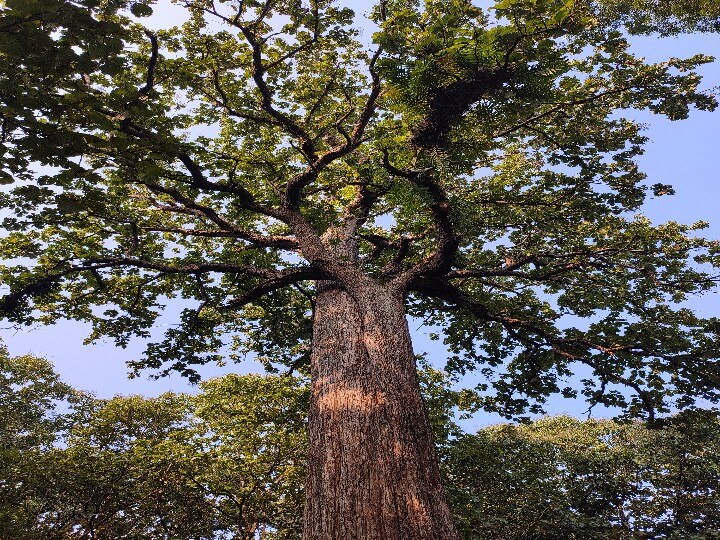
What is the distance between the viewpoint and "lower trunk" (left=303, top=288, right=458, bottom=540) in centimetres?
321

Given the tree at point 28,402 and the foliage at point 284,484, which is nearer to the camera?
the foliage at point 284,484

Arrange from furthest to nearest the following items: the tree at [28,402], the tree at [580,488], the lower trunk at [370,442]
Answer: the tree at [28,402] → the tree at [580,488] → the lower trunk at [370,442]

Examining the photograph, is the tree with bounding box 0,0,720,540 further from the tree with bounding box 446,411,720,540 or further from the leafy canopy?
the tree with bounding box 446,411,720,540

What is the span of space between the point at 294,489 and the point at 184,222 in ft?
28.0

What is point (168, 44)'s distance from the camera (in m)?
7.23

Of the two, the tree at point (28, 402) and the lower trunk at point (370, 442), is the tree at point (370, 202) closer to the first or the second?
the lower trunk at point (370, 442)

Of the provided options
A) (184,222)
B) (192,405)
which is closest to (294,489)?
(192,405)

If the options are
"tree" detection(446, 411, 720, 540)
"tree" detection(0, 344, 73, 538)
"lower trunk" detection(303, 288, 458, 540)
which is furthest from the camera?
"tree" detection(0, 344, 73, 538)

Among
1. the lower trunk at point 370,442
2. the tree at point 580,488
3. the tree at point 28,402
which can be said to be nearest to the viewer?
the lower trunk at point 370,442

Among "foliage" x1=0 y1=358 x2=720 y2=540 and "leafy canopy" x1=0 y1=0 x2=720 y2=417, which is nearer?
"leafy canopy" x1=0 y1=0 x2=720 y2=417

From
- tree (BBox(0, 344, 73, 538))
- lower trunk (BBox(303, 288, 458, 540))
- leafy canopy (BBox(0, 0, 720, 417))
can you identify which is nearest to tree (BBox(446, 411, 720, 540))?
leafy canopy (BBox(0, 0, 720, 417))

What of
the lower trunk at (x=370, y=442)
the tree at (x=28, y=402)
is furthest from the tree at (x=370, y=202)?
the tree at (x=28, y=402)

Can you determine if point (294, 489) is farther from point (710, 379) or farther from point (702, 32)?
point (702, 32)

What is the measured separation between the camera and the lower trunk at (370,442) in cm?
321
